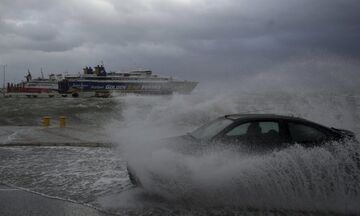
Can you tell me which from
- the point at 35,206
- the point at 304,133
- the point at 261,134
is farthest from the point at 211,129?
the point at 35,206

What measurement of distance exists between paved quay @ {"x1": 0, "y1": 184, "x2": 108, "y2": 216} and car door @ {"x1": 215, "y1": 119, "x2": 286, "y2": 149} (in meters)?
2.67

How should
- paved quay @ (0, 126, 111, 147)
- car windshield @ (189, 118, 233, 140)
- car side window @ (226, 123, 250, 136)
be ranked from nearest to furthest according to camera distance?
car side window @ (226, 123, 250, 136) < car windshield @ (189, 118, 233, 140) < paved quay @ (0, 126, 111, 147)

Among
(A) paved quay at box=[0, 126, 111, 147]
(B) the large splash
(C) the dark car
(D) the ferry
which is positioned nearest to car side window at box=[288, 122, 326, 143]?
(C) the dark car

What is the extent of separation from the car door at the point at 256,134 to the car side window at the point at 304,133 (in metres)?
0.21

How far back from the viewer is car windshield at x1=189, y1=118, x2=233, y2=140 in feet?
27.7

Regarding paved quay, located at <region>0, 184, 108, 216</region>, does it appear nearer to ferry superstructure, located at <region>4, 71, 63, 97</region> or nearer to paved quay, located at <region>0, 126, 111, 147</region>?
paved quay, located at <region>0, 126, 111, 147</region>

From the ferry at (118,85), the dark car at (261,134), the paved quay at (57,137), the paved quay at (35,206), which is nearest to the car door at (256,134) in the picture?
the dark car at (261,134)

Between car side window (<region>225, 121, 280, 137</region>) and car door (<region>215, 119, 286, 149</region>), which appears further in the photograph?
car side window (<region>225, 121, 280, 137</region>)

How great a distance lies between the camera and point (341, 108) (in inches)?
1172

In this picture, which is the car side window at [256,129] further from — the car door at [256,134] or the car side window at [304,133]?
the car side window at [304,133]

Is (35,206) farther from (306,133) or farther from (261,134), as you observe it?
(306,133)

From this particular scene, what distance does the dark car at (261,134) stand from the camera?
8211 millimetres

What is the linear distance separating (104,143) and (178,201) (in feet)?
30.2

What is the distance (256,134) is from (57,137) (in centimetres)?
1136
